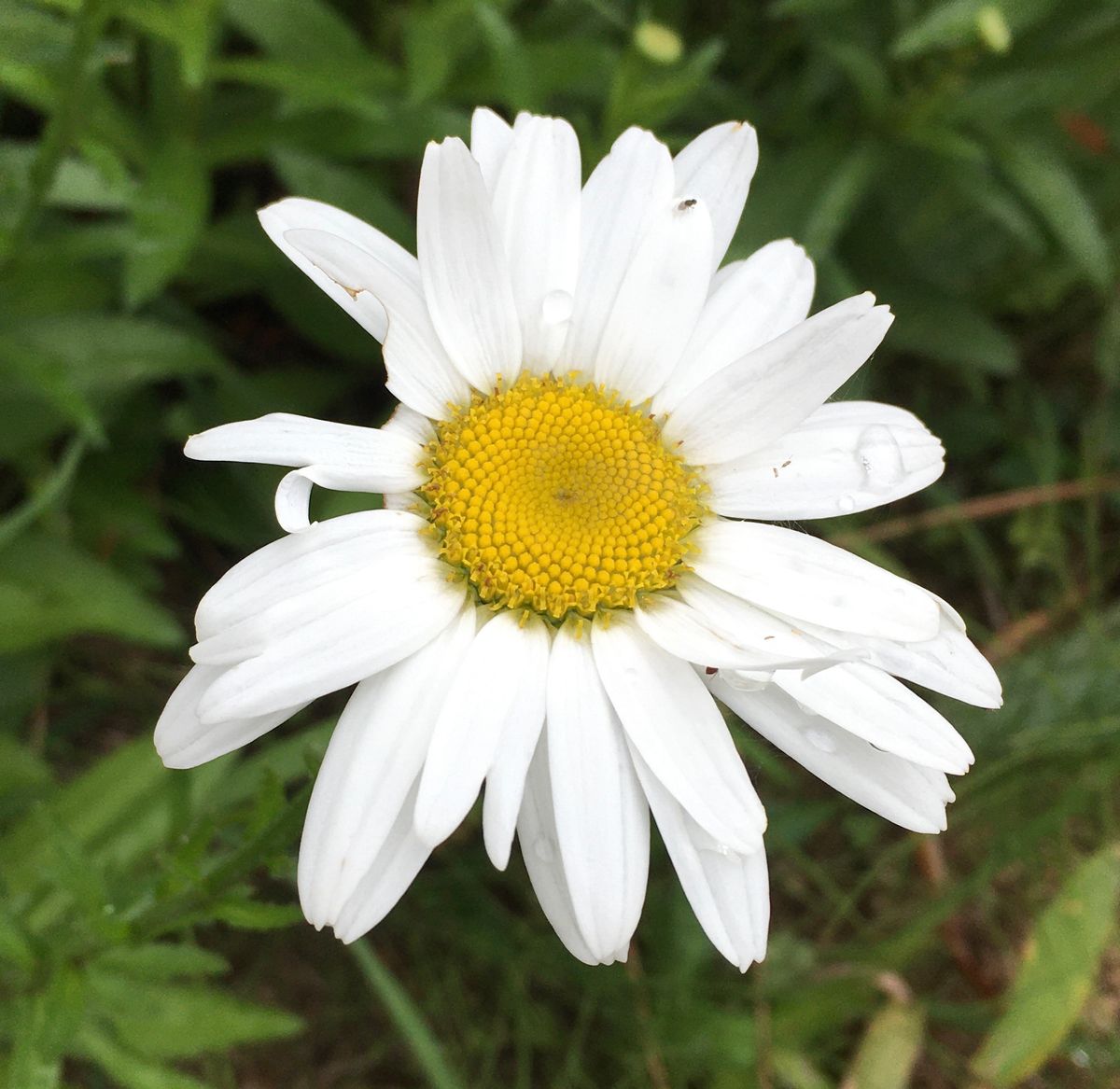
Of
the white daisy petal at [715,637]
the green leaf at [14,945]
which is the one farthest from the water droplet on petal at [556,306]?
the green leaf at [14,945]

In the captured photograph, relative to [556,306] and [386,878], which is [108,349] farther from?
[386,878]

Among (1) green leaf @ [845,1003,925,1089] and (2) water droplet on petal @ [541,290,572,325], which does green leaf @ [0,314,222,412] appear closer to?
(2) water droplet on petal @ [541,290,572,325]

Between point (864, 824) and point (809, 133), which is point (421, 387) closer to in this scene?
point (809, 133)

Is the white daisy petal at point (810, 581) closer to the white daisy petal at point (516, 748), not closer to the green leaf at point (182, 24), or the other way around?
the white daisy petal at point (516, 748)

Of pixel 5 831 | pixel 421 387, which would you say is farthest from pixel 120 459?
pixel 421 387

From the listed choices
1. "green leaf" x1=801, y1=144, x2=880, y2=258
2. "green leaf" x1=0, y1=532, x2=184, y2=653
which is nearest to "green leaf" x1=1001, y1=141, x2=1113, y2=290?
"green leaf" x1=801, y1=144, x2=880, y2=258

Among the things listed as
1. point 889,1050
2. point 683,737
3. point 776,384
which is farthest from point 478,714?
point 889,1050
